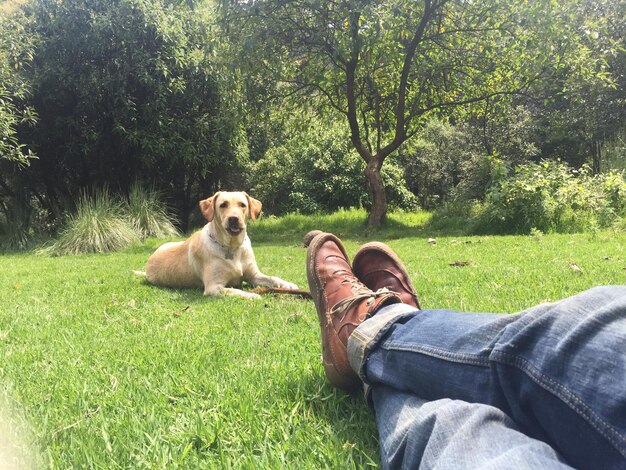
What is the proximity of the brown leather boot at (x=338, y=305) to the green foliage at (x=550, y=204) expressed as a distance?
7370 mm

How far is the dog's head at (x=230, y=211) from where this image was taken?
4.15m

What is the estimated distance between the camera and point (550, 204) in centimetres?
825

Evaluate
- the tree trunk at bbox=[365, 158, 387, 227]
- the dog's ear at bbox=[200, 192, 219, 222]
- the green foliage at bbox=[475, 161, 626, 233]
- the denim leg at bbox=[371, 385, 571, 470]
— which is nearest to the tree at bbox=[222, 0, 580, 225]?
the tree trunk at bbox=[365, 158, 387, 227]

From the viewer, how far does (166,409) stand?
1.54m

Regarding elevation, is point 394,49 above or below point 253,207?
above

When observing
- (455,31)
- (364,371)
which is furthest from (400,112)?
(364,371)

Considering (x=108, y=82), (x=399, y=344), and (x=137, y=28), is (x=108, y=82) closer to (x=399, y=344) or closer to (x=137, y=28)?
(x=137, y=28)

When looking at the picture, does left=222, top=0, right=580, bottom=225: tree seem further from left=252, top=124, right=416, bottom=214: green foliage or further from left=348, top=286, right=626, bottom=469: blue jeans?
left=348, top=286, right=626, bottom=469: blue jeans

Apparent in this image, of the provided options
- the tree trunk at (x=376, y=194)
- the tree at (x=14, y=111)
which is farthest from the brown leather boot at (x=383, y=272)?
Result: the tree at (x=14, y=111)

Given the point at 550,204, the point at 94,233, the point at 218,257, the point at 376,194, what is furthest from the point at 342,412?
the point at 376,194

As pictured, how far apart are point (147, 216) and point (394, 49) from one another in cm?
719

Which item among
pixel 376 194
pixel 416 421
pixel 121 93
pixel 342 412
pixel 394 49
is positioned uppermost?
pixel 394 49

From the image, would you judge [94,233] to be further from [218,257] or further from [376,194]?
[376,194]

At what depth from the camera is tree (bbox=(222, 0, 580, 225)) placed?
8883 millimetres
